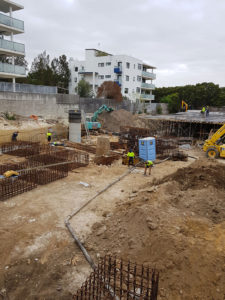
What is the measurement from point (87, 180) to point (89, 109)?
64.0 ft

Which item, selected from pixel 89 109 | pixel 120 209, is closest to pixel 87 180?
pixel 120 209

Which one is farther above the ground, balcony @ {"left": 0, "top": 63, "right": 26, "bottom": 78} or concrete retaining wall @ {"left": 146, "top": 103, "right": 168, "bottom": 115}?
balcony @ {"left": 0, "top": 63, "right": 26, "bottom": 78}

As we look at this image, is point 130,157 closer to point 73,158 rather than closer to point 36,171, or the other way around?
point 73,158

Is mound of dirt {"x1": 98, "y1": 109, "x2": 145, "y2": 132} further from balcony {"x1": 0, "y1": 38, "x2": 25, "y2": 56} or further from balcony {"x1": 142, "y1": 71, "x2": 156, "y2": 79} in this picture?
balcony {"x1": 142, "y1": 71, "x2": 156, "y2": 79}

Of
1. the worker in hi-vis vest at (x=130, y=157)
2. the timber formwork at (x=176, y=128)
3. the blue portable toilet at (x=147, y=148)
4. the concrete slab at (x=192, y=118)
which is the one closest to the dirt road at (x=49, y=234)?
the worker in hi-vis vest at (x=130, y=157)

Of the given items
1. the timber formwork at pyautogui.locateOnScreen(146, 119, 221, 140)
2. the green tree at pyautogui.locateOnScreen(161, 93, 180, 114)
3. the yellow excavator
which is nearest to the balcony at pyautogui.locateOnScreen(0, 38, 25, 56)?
the timber formwork at pyautogui.locateOnScreen(146, 119, 221, 140)

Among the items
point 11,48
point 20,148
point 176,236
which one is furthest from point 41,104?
point 176,236

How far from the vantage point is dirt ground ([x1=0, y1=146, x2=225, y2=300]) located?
4199 millimetres

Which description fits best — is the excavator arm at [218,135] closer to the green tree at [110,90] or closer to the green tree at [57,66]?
the green tree at [110,90]

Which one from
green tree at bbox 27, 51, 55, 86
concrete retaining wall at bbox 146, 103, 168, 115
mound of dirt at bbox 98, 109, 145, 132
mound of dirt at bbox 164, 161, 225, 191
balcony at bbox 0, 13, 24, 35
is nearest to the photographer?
mound of dirt at bbox 164, 161, 225, 191

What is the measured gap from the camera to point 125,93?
43.0 meters

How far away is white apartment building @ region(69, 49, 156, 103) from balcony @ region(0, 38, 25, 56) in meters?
20.1

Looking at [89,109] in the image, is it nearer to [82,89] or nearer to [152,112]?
[82,89]

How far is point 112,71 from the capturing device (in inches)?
1622
